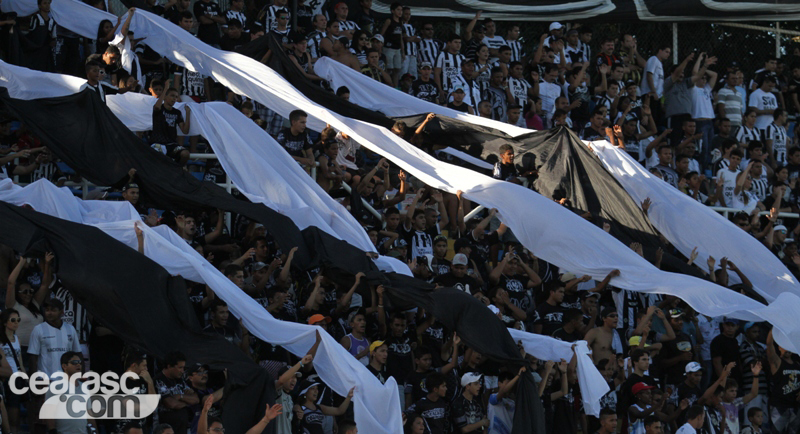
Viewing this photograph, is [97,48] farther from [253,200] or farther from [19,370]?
[19,370]

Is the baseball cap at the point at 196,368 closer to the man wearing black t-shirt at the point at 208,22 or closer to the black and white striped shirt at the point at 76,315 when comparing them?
the black and white striped shirt at the point at 76,315

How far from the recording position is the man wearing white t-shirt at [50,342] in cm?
1163

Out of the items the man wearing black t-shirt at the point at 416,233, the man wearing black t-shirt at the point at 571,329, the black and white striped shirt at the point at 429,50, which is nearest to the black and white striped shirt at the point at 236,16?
the black and white striped shirt at the point at 429,50

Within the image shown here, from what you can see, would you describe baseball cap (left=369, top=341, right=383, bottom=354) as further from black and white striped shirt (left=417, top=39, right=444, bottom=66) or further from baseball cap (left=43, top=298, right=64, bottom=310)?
black and white striped shirt (left=417, top=39, right=444, bottom=66)

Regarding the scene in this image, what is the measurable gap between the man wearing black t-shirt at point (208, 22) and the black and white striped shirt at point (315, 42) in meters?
1.24

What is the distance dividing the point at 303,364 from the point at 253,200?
9.59ft

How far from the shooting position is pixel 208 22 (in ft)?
59.8

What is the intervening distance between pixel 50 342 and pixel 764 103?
12805 millimetres

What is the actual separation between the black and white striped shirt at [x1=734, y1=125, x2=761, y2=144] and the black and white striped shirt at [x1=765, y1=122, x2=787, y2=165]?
0.16m

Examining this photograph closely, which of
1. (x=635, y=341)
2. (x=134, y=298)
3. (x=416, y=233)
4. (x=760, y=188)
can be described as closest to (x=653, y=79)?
(x=760, y=188)

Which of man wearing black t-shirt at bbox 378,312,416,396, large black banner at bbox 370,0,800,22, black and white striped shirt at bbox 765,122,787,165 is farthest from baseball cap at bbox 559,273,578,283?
large black banner at bbox 370,0,800,22

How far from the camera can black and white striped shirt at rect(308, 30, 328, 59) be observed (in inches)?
742

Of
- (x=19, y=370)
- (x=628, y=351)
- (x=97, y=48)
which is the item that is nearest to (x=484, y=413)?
(x=628, y=351)

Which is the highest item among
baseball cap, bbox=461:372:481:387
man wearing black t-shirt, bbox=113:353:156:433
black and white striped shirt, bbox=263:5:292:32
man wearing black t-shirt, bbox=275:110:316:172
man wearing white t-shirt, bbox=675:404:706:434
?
black and white striped shirt, bbox=263:5:292:32
